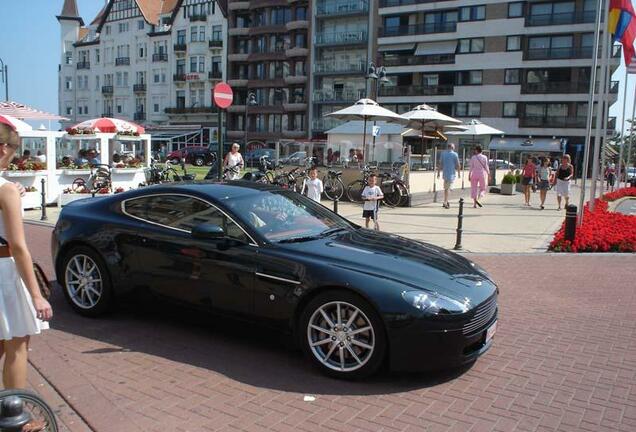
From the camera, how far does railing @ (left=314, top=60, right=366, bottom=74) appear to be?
6394cm

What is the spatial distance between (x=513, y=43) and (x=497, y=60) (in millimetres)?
2063

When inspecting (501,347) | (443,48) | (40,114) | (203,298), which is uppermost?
(443,48)

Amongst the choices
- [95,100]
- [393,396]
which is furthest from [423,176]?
[95,100]

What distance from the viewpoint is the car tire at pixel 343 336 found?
443cm

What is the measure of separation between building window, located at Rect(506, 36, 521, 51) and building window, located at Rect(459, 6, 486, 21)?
3338 millimetres

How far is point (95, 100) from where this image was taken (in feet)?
278

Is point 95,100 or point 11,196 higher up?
point 95,100

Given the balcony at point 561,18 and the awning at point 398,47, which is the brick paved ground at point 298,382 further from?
the awning at point 398,47

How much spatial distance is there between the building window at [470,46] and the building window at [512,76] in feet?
11.8

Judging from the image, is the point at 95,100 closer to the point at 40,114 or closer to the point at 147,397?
the point at 40,114

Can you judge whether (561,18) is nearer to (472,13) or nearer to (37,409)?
(472,13)

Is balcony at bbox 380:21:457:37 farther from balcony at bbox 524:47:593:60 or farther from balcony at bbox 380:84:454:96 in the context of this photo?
balcony at bbox 524:47:593:60

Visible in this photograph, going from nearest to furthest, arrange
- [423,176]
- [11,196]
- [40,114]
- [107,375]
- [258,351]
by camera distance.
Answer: [11,196] < [107,375] < [258,351] < [423,176] < [40,114]

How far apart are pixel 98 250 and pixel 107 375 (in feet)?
5.57
